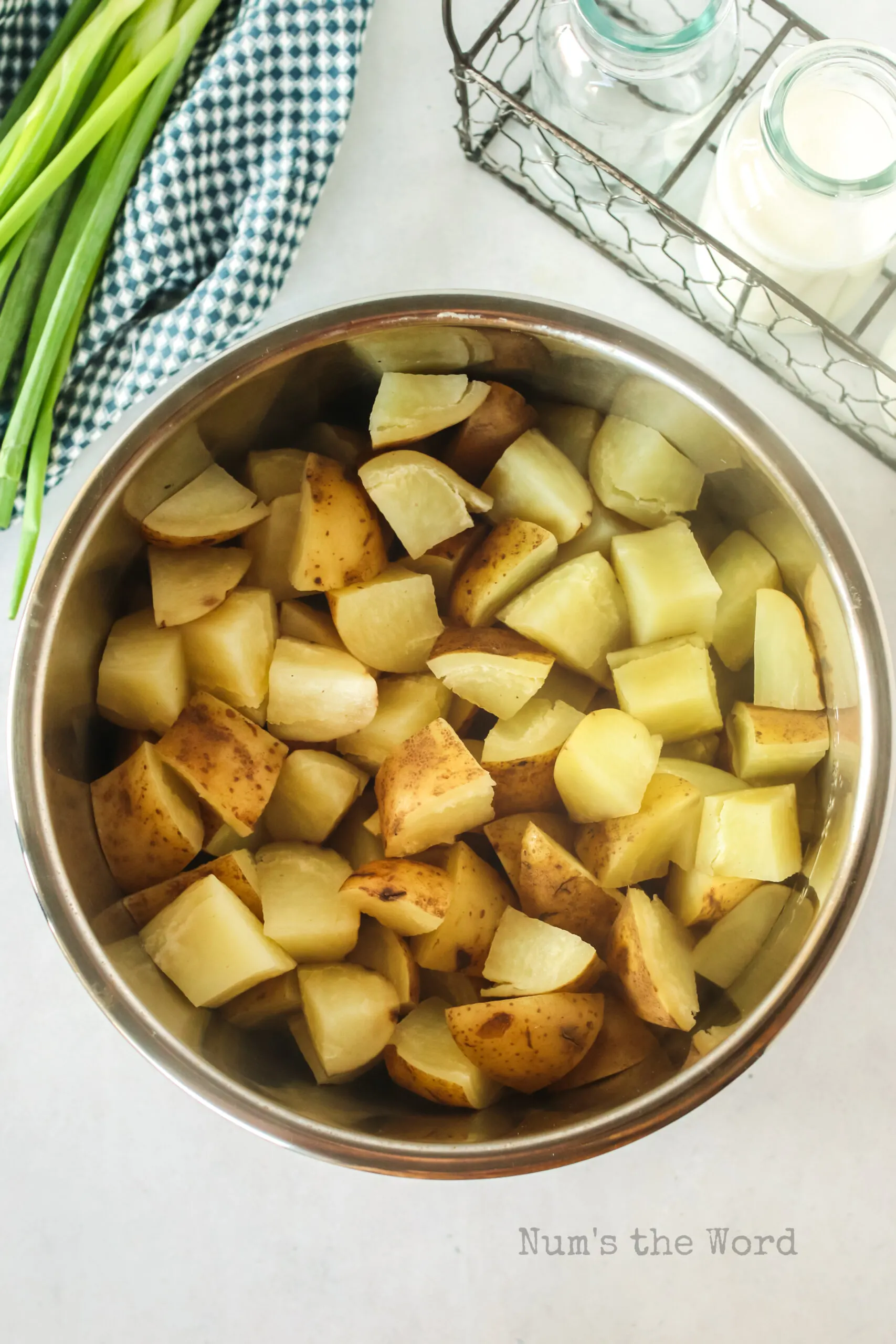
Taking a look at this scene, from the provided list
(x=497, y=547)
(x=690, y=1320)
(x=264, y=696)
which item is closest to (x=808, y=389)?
(x=497, y=547)

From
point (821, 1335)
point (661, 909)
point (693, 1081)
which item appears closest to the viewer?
point (693, 1081)

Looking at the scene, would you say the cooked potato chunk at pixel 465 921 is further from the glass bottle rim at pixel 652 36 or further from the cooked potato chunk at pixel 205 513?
the glass bottle rim at pixel 652 36

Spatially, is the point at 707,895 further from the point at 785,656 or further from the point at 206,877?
the point at 206,877

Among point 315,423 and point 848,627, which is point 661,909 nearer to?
point 848,627

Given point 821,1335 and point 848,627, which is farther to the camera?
point 821,1335

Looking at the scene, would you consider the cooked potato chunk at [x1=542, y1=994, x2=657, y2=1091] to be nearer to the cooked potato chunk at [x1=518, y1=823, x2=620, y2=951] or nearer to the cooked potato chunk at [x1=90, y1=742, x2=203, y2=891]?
the cooked potato chunk at [x1=518, y1=823, x2=620, y2=951]

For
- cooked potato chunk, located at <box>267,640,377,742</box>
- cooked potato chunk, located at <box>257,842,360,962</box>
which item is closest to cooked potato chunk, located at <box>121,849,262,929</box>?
cooked potato chunk, located at <box>257,842,360,962</box>

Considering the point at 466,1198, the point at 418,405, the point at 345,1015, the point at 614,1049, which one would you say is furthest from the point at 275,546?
the point at 466,1198
